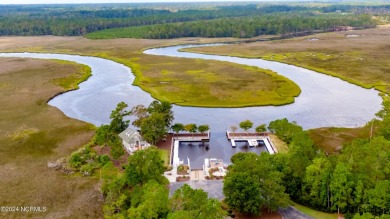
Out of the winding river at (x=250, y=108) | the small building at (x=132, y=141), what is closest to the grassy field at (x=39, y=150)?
the winding river at (x=250, y=108)

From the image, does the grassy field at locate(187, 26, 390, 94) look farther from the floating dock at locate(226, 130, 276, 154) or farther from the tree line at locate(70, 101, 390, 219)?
the tree line at locate(70, 101, 390, 219)

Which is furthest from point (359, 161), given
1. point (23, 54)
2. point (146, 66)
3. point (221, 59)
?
point (23, 54)

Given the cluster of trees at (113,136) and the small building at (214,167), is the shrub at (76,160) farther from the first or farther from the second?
the small building at (214,167)

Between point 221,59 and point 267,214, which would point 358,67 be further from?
point 267,214

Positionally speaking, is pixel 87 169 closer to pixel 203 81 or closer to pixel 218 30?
pixel 203 81

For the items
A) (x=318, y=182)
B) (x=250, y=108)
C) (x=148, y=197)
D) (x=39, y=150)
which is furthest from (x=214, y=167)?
(x=250, y=108)

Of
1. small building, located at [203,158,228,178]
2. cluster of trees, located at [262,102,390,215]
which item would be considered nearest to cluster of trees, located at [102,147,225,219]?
small building, located at [203,158,228,178]
